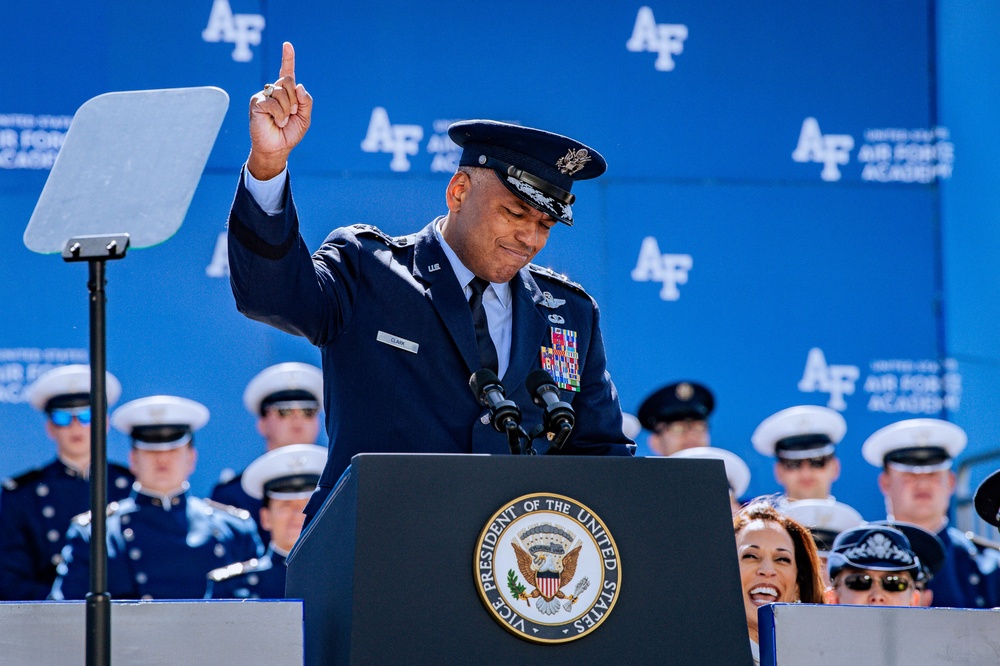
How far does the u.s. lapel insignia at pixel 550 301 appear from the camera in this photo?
2.50m

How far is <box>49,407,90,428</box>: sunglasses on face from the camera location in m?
4.80

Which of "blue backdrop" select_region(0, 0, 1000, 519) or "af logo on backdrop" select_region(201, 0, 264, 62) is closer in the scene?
"blue backdrop" select_region(0, 0, 1000, 519)

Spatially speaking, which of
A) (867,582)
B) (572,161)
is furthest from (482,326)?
(867,582)

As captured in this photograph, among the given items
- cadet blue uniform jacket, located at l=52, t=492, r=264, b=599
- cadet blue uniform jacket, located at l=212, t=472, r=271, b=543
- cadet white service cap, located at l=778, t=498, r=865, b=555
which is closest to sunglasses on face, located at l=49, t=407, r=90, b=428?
cadet blue uniform jacket, located at l=52, t=492, r=264, b=599

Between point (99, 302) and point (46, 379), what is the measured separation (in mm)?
3293

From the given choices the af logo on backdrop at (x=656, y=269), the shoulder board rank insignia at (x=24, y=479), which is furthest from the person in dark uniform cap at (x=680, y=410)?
the shoulder board rank insignia at (x=24, y=479)

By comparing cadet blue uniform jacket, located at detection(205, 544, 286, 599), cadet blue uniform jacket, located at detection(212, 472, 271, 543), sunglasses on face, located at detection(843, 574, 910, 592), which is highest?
cadet blue uniform jacket, located at detection(212, 472, 271, 543)

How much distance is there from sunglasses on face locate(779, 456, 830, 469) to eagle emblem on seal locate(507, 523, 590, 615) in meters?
3.42

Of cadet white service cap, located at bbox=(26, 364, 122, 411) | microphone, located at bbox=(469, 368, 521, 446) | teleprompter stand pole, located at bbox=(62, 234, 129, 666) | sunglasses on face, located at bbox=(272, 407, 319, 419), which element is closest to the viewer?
teleprompter stand pole, located at bbox=(62, 234, 129, 666)

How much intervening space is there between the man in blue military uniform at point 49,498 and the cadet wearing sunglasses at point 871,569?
2.44 m

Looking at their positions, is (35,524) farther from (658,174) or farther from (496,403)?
(496,403)

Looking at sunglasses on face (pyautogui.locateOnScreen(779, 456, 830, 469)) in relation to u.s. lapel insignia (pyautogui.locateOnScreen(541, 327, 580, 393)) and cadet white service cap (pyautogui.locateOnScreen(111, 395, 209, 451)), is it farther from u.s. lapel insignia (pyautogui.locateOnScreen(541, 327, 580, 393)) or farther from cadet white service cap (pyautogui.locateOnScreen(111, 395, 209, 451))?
u.s. lapel insignia (pyautogui.locateOnScreen(541, 327, 580, 393))

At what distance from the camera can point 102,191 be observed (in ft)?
5.64

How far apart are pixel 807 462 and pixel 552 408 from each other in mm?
3328
